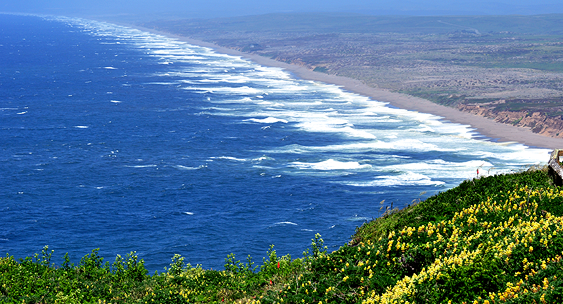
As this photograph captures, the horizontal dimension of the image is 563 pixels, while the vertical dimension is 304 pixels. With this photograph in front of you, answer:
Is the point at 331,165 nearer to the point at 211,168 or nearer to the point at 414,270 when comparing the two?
the point at 211,168

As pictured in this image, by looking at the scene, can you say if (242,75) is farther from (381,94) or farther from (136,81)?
(381,94)

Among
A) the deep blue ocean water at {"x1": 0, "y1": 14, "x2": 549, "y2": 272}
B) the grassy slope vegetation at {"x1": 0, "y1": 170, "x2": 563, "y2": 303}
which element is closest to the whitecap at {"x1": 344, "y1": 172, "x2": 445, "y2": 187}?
the deep blue ocean water at {"x1": 0, "y1": 14, "x2": 549, "y2": 272}

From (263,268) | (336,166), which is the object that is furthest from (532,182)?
(336,166)

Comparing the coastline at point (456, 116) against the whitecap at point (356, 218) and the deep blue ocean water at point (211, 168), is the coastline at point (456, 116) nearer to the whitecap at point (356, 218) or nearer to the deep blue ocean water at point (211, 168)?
the deep blue ocean water at point (211, 168)

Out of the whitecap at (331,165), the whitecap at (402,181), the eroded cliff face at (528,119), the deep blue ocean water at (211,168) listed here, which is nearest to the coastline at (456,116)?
the eroded cliff face at (528,119)

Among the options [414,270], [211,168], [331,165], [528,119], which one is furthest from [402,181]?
[528,119]

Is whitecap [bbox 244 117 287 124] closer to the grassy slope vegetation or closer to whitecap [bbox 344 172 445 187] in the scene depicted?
whitecap [bbox 344 172 445 187]
